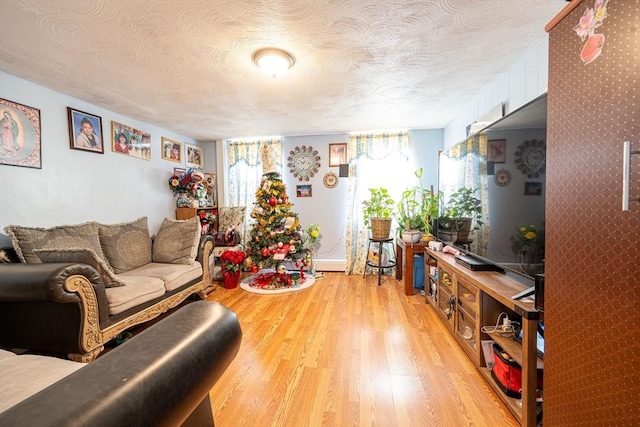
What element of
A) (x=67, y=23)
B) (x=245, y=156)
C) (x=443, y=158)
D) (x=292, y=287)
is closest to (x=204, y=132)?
(x=245, y=156)

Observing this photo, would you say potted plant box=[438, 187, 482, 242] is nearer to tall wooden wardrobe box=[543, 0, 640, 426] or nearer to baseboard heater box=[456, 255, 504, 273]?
baseboard heater box=[456, 255, 504, 273]

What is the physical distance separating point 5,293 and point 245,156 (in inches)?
120

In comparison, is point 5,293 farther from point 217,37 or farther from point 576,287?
point 576,287

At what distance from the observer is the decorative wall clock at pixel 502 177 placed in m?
1.41

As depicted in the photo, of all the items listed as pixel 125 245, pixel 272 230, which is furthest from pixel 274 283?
pixel 125 245

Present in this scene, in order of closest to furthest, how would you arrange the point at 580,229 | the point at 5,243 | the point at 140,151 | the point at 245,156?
the point at 580,229
the point at 5,243
the point at 140,151
the point at 245,156

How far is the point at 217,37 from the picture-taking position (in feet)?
4.90

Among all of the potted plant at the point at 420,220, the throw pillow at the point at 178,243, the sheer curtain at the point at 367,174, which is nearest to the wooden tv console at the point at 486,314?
the potted plant at the point at 420,220

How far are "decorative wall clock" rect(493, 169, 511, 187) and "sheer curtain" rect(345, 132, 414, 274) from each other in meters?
2.15

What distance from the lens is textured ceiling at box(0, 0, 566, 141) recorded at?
129cm

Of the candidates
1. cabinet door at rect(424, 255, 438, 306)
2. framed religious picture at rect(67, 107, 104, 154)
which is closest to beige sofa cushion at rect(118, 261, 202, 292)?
framed religious picture at rect(67, 107, 104, 154)

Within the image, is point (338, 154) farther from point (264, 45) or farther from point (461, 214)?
point (264, 45)

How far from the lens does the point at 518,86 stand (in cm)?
182

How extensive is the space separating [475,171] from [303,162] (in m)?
2.61
